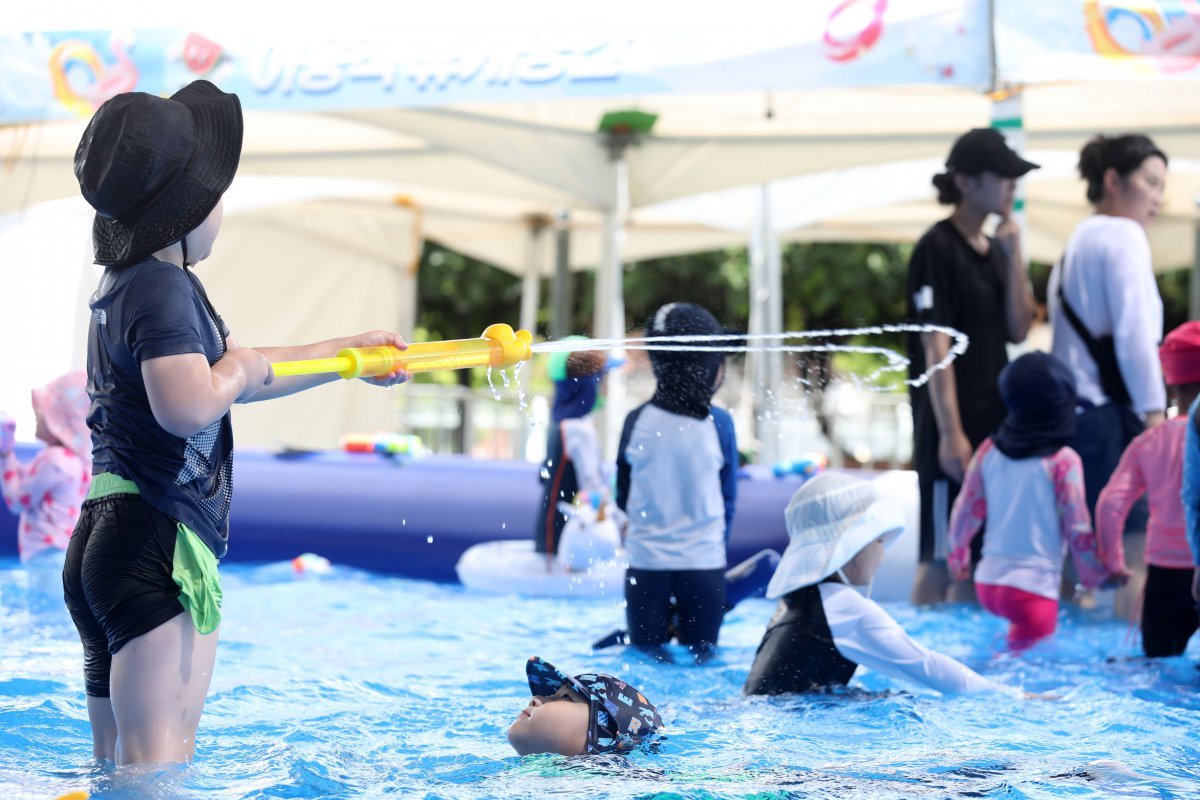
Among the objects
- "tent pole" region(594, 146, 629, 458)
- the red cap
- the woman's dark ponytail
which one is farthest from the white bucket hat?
"tent pole" region(594, 146, 629, 458)

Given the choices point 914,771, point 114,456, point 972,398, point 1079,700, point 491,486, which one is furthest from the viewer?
point 491,486

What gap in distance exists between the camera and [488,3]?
526 cm

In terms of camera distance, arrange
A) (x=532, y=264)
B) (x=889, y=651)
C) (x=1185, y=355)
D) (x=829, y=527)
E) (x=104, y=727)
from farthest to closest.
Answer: (x=532, y=264) → (x=1185, y=355) → (x=829, y=527) → (x=889, y=651) → (x=104, y=727)

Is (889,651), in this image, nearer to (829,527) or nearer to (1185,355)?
(829,527)

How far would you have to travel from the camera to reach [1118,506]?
4211mm

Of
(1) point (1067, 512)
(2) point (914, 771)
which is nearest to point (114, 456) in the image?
(2) point (914, 771)

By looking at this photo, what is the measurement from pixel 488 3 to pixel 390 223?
7.11 meters

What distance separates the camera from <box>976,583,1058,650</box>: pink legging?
14.4 ft

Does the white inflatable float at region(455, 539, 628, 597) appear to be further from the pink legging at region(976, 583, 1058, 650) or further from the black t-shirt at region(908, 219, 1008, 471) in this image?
the pink legging at region(976, 583, 1058, 650)

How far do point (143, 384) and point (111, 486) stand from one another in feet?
0.65

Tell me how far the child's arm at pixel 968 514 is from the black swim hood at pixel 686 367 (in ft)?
3.30

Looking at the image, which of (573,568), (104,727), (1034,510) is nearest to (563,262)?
(573,568)

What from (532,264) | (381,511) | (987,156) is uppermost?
(532,264)

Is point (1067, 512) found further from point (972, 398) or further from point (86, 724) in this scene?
point (86, 724)
